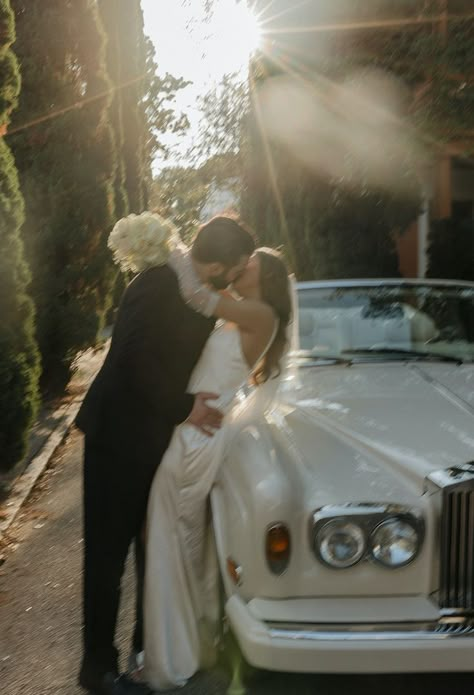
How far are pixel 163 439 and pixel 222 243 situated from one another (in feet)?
2.55

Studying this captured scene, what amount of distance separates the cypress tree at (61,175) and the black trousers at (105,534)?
785 cm

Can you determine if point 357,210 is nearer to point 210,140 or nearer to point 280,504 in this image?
point 280,504

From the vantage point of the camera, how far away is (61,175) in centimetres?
1198

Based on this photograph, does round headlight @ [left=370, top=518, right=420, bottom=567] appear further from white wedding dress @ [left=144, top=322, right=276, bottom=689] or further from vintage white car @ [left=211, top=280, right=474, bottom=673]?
white wedding dress @ [left=144, top=322, right=276, bottom=689]

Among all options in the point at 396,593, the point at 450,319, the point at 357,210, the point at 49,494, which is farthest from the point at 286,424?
the point at 357,210

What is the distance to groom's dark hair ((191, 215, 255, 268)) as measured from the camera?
363 centimetres

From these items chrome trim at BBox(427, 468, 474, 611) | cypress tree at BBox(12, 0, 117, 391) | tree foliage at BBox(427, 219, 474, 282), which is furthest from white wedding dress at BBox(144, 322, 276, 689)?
tree foliage at BBox(427, 219, 474, 282)

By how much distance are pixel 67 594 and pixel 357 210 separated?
34.8 ft

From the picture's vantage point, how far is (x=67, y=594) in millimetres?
4996

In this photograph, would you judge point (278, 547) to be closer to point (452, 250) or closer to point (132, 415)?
point (132, 415)

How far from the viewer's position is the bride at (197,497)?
141 inches

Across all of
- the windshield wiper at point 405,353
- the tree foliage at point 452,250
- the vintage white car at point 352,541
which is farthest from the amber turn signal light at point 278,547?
the tree foliage at point 452,250

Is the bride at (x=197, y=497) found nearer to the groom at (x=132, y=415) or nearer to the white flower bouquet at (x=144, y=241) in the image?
the groom at (x=132, y=415)

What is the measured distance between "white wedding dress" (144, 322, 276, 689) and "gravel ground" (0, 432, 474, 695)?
0.18 m
